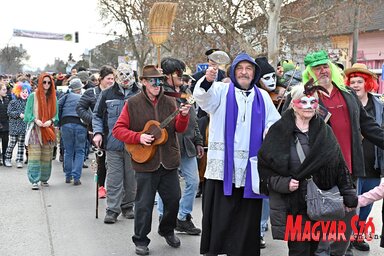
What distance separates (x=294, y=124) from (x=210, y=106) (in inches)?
33.9

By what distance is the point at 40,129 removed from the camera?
952cm

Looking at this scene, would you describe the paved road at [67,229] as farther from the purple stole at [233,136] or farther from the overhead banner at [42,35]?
the overhead banner at [42,35]

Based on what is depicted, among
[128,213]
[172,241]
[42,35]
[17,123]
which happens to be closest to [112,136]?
[128,213]

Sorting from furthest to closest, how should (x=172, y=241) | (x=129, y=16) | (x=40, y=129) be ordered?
(x=129, y=16)
(x=40, y=129)
(x=172, y=241)

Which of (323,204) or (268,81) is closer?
(323,204)

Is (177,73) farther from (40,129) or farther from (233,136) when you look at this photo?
(40,129)

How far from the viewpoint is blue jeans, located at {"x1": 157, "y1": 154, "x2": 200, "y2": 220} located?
6586 mm

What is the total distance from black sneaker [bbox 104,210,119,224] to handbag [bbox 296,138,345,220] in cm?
350

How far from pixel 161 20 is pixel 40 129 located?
10.1 ft

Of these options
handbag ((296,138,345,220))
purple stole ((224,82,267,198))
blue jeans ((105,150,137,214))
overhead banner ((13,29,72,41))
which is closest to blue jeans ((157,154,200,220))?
blue jeans ((105,150,137,214))

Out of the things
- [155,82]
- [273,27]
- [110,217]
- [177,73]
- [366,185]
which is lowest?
[110,217]

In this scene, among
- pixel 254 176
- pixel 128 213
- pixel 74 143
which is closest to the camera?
pixel 254 176

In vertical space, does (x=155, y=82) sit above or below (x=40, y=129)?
above

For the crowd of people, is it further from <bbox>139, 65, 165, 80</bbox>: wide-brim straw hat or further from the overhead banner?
the overhead banner
